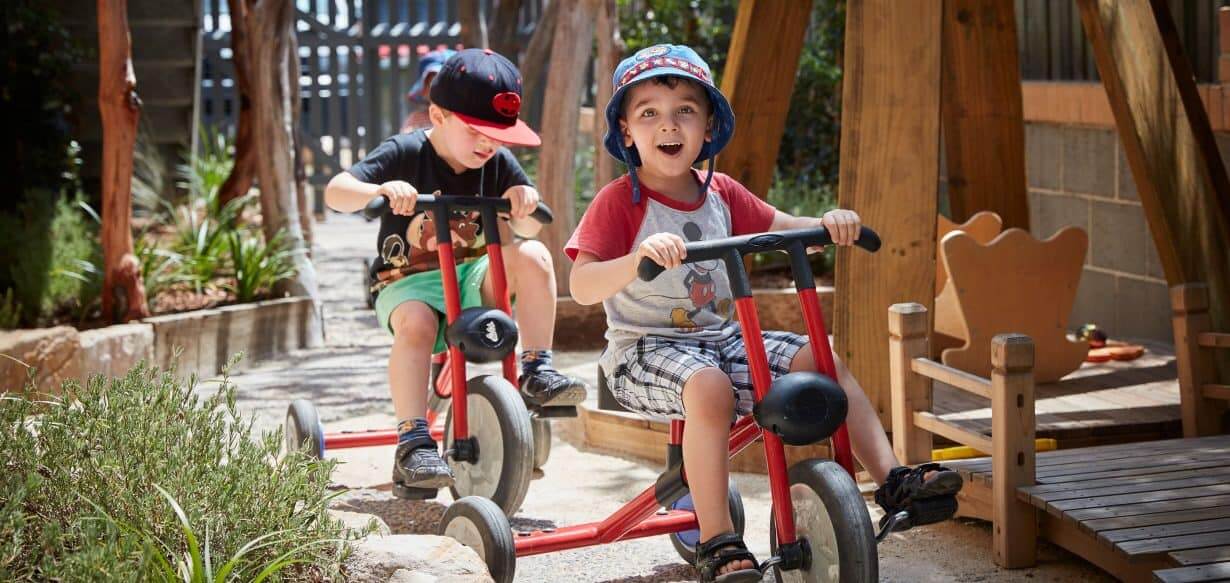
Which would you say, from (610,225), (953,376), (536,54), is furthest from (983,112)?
(536,54)

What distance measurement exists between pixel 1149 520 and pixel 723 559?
44.8 inches

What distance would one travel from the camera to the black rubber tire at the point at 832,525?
295 cm

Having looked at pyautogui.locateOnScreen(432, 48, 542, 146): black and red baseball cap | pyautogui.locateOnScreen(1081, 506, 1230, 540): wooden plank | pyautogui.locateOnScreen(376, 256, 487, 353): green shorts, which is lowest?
pyautogui.locateOnScreen(1081, 506, 1230, 540): wooden plank

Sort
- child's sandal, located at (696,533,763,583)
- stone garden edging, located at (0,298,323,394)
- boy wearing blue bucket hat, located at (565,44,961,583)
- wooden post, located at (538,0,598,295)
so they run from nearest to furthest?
child's sandal, located at (696,533,763,583) → boy wearing blue bucket hat, located at (565,44,961,583) → stone garden edging, located at (0,298,323,394) → wooden post, located at (538,0,598,295)

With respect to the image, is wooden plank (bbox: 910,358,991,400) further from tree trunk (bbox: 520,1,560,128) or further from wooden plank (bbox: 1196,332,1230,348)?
tree trunk (bbox: 520,1,560,128)

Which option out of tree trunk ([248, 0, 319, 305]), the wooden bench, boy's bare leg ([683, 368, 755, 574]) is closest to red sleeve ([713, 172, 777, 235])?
boy's bare leg ([683, 368, 755, 574])

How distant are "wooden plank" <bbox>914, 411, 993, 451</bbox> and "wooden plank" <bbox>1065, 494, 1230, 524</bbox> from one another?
406 mm

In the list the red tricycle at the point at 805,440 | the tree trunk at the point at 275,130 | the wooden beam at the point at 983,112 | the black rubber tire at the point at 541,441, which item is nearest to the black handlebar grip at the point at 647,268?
the red tricycle at the point at 805,440

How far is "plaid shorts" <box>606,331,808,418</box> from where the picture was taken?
10.9 feet

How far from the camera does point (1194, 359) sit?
448 centimetres

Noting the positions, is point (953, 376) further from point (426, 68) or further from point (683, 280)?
point (426, 68)

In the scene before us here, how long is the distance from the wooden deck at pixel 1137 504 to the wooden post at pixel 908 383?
139 millimetres

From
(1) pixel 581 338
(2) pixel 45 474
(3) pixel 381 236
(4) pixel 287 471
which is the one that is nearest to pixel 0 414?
(2) pixel 45 474

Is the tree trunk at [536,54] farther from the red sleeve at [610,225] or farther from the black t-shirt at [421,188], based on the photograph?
the red sleeve at [610,225]
